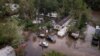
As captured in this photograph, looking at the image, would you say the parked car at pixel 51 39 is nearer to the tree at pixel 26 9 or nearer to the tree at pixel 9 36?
the tree at pixel 9 36

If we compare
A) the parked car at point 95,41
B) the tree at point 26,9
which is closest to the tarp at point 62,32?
the parked car at point 95,41

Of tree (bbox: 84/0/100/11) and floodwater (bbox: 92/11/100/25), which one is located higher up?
tree (bbox: 84/0/100/11)

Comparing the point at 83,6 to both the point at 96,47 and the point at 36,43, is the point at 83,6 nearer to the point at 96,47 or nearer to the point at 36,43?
the point at 96,47

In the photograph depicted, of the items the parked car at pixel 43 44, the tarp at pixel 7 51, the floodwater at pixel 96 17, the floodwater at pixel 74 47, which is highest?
the floodwater at pixel 96 17

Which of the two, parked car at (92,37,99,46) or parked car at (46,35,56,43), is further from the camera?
parked car at (46,35,56,43)

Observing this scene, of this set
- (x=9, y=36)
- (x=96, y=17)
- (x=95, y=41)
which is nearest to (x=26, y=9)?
(x=9, y=36)

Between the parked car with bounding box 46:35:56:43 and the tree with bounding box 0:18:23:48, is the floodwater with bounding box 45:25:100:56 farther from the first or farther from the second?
the tree with bounding box 0:18:23:48

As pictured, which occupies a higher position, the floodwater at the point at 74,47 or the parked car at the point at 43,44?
the parked car at the point at 43,44

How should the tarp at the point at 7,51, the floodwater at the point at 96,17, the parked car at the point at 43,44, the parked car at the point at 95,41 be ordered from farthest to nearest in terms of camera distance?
the floodwater at the point at 96,17 < the parked car at the point at 95,41 < the parked car at the point at 43,44 < the tarp at the point at 7,51

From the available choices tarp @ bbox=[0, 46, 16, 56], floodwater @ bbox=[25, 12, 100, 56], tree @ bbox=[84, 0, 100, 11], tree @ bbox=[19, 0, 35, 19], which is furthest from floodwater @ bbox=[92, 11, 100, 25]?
tarp @ bbox=[0, 46, 16, 56]

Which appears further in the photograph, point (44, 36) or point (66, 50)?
point (44, 36)

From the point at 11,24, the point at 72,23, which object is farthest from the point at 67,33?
the point at 11,24
